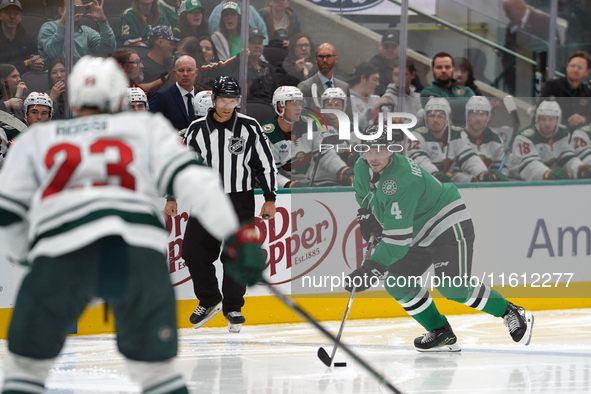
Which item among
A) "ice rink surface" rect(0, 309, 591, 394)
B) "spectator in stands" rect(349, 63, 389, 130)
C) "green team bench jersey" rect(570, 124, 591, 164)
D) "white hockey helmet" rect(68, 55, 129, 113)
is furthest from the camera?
"green team bench jersey" rect(570, 124, 591, 164)

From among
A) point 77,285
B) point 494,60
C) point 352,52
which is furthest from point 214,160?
point 77,285

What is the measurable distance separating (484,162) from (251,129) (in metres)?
1.64

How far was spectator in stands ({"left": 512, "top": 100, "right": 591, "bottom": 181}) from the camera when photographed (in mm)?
5539

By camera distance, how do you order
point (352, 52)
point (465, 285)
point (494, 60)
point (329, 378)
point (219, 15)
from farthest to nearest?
point (494, 60)
point (352, 52)
point (219, 15)
point (465, 285)
point (329, 378)

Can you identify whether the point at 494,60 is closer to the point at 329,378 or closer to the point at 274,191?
the point at 274,191

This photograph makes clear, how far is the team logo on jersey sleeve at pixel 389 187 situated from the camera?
4027 mm

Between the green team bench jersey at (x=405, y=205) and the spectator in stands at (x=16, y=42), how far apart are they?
1.98 metres

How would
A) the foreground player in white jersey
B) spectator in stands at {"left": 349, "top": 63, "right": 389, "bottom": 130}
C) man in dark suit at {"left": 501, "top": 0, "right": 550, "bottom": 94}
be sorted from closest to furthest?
1. the foreground player in white jersey
2. spectator in stands at {"left": 349, "top": 63, "right": 389, "bottom": 130}
3. man in dark suit at {"left": 501, "top": 0, "right": 550, "bottom": 94}

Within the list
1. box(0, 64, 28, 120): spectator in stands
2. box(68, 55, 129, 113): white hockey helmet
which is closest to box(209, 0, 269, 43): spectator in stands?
box(0, 64, 28, 120): spectator in stands

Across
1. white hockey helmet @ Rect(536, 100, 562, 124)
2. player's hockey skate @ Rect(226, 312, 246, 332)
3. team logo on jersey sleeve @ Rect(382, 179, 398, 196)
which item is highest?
white hockey helmet @ Rect(536, 100, 562, 124)

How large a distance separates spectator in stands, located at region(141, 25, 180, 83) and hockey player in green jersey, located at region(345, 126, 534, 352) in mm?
1474

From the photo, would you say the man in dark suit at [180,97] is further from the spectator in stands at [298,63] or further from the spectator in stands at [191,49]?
the spectator in stands at [298,63]

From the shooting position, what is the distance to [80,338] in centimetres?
450

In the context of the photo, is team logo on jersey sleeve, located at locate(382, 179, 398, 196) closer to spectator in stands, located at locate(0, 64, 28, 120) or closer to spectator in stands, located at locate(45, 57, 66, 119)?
spectator in stands, located at locate(45, 57, 66, 119)
